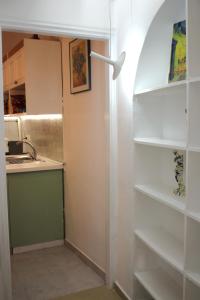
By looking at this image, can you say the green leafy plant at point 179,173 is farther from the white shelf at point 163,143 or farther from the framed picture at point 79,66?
the framed picture at point 79,66

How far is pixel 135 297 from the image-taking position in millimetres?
2355

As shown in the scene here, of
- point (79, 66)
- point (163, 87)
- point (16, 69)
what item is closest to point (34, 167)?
point (79, 66)

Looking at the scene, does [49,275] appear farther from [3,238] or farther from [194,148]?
[194,148]

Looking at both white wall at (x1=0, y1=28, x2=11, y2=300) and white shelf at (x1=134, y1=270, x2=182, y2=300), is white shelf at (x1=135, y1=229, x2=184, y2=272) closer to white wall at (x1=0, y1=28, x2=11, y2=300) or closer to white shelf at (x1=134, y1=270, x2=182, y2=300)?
white shelf at (x1=134, y1=270, x2=182, y2=300)

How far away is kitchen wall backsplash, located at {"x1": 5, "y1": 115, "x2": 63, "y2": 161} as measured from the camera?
3708 millimetres

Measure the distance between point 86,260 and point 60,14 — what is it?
225 centimetres

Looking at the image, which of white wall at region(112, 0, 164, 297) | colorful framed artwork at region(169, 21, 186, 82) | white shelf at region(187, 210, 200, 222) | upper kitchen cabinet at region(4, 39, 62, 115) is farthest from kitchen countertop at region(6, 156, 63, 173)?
white shelf at region(187, 210, 200, 222)

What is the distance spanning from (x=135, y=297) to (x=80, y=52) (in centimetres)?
218

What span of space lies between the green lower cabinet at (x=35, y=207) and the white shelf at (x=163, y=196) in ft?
5.07

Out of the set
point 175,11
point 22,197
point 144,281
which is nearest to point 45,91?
point 22,197

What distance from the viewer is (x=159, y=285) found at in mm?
2125

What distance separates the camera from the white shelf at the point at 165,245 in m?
1.83

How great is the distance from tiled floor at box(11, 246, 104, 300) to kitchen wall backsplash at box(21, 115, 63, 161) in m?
1.08

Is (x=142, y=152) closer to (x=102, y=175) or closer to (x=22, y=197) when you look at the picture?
(x=102, y=175)
